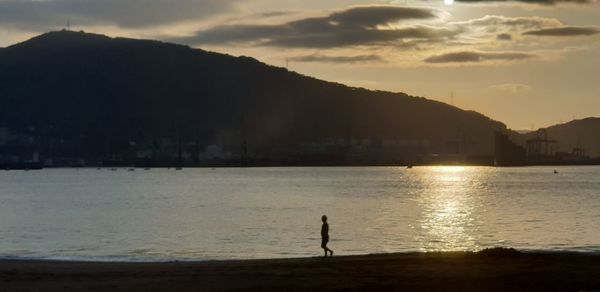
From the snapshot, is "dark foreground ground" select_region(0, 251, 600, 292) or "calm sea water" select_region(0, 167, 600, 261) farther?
"calm sea water" select_region(0, 167, 600, 261)

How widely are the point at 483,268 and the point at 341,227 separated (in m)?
41.4

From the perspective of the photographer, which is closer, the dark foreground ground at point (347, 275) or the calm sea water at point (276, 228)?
the dark foreground ground at point (347, 275)

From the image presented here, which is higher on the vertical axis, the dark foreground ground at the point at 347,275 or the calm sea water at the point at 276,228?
the dark foreground ground at the point at 347,275

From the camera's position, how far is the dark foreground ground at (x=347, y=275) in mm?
28438

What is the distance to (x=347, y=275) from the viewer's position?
3102 centimetres

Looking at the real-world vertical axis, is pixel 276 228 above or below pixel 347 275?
below

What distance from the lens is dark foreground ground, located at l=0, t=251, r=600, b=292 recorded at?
28.4m

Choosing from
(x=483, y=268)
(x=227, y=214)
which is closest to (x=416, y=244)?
(x=483, y=268)

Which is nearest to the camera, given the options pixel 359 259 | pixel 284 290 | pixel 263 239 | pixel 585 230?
pixel 284 290

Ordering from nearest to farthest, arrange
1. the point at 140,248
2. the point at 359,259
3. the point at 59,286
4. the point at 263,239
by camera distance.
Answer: the point at 59,286 < the point at 359,259 < the point at 140,248 < the point at 263,239

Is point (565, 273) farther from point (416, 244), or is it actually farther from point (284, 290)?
point (416, 244)

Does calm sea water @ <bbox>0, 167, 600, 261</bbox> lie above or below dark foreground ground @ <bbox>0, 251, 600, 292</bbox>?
below

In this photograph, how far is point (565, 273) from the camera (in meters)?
30.4

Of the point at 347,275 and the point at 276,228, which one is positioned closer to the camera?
the point at 347,275
